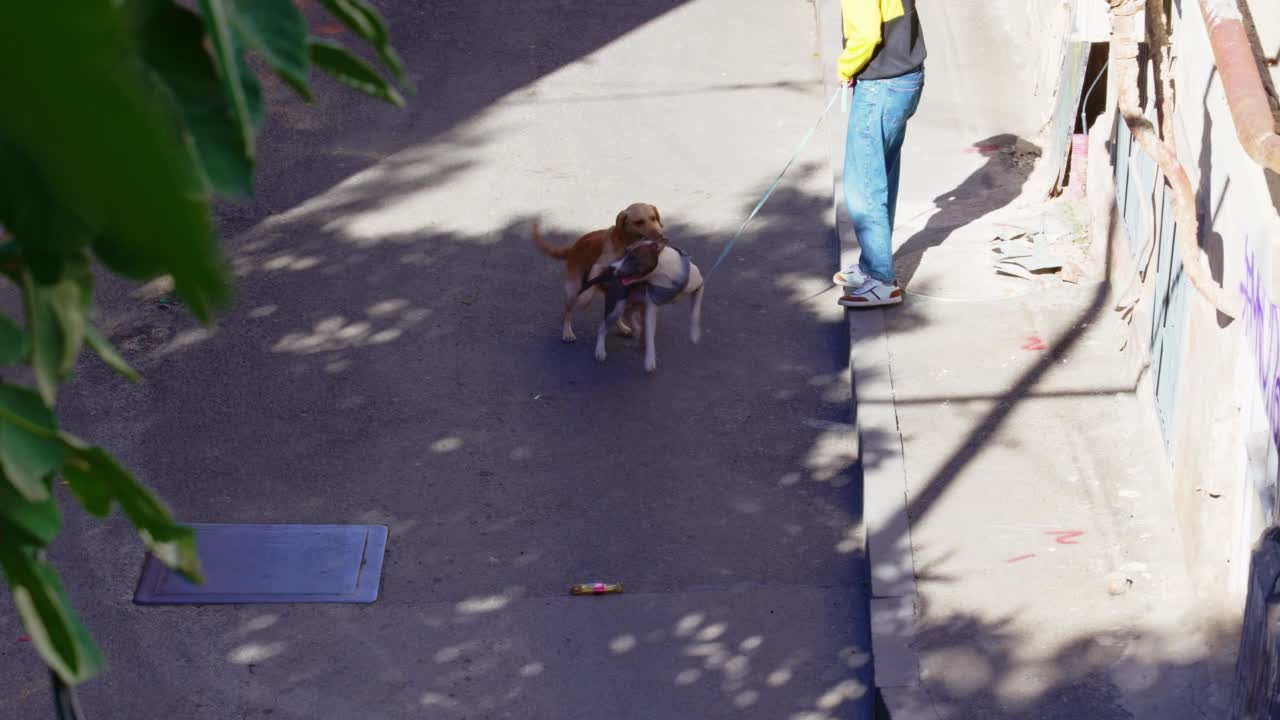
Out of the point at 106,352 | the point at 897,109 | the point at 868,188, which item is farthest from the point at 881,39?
the point at 106,352

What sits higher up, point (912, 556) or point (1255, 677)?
point (1255, 677)

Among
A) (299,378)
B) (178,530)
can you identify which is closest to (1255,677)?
(178,530)

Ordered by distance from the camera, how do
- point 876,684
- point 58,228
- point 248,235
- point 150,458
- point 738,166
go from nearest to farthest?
point 58,228 < point 876,684 < point 150,458 < point 248,235 < point 738,166

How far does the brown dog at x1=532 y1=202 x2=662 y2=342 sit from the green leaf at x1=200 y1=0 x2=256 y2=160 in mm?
6553

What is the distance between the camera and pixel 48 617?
4.67 ft

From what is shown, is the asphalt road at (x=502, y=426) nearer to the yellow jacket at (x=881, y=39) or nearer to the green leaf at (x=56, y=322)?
the yellow jacket at (x=881, y=39)

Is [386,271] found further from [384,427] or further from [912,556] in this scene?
[912,556]

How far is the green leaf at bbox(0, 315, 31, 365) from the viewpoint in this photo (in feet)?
4.40

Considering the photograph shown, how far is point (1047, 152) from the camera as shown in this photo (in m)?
9.59

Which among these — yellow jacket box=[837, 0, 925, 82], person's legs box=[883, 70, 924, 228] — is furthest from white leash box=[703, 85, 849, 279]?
yellow jacket box=[837, 0, 925, 82]

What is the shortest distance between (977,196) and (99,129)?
29.3 ft

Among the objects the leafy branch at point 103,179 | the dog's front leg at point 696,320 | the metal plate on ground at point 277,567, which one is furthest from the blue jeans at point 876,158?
the leafy branch at point 103,179

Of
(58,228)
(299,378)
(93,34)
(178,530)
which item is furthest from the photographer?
(299,378)

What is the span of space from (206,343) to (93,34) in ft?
26.2
